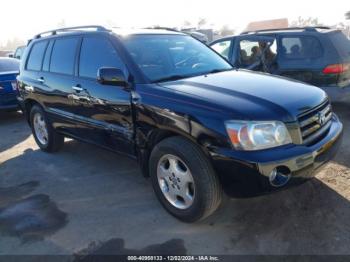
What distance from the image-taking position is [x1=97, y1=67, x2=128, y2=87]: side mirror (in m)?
→ 3.51

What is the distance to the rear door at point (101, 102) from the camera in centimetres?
374

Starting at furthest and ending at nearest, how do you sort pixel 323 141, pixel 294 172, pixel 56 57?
pixel 56 57
pixel 323 141
pixel 294 172

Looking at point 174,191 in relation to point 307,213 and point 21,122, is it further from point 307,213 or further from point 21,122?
point 21,122

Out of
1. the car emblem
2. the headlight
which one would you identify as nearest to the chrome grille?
the car emblem

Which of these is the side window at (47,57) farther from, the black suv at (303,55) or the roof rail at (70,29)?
the black suv at (303,55)

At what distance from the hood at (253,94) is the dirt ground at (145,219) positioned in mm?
1015

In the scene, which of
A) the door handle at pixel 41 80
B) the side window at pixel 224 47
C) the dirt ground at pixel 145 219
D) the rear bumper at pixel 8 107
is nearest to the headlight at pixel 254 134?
the dirt ground at pixel 145 219

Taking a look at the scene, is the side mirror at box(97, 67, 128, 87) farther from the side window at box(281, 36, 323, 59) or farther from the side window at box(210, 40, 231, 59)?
the side window at box(210, 40, 231, 59)

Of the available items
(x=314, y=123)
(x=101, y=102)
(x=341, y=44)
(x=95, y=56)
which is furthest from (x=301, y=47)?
(x=101, y=102)

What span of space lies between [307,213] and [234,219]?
0.69 m

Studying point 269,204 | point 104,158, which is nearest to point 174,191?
point 269,204

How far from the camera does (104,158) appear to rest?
530cm

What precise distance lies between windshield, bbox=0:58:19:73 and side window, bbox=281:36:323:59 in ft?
20.5

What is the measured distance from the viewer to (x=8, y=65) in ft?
28.6
